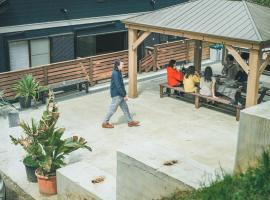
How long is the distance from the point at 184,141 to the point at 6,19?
8.29 meters

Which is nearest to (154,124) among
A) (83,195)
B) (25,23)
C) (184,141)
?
(184,141)

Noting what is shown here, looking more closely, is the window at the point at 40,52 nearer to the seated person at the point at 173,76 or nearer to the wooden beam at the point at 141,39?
the wooden beam at the point at 141,39

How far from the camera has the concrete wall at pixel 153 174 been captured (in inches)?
271

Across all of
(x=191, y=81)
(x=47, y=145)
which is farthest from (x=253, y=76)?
(x=47, y=145)

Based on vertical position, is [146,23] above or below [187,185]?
above

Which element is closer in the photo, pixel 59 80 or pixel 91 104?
pixel 91 104

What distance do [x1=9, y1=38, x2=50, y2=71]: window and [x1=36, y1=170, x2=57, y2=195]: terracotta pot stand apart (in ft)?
26.7

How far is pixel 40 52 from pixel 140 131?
A: 21.5 feet

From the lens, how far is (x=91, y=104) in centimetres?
1606

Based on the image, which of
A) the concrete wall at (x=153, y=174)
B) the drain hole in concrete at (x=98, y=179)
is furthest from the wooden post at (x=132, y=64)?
the concrete wall at (x=153, y=174)

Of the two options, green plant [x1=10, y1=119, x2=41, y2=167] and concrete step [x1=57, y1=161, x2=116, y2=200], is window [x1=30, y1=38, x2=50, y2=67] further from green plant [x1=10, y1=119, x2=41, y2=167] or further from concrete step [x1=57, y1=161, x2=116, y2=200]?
concrete step [x1=57, y1=161, x2=116, y2=200]

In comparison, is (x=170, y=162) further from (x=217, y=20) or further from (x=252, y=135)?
(x=217, y=20)

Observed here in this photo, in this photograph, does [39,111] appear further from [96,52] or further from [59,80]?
[96,52]

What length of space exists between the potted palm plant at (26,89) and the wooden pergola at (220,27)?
11.6 feet
